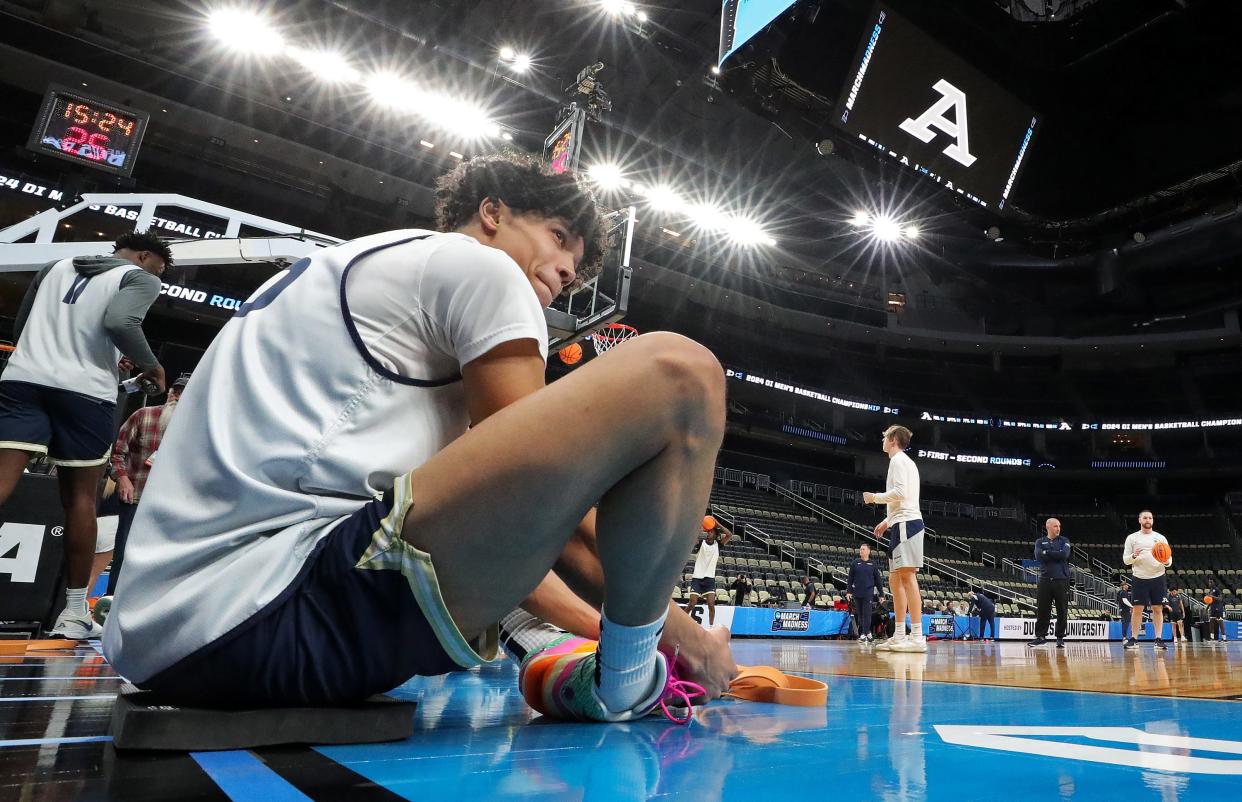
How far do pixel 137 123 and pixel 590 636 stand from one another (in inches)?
434

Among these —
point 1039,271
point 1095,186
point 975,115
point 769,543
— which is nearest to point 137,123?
point 975,115

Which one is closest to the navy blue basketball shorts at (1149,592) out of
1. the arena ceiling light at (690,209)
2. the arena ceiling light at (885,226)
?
the arena ceiling light at (885,226)

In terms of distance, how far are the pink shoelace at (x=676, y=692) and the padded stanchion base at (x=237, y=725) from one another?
46cm

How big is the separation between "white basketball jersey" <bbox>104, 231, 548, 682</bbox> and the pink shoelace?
584mm

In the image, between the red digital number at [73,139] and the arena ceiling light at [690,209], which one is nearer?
the red digital number at [73,139]

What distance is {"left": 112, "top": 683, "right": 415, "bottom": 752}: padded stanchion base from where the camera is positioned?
32.1 inches

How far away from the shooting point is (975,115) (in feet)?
20.2

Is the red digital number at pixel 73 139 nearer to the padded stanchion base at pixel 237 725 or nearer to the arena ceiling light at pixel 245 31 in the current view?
the arena ceiling light at pixel 245 31

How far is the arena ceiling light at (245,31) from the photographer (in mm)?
10148

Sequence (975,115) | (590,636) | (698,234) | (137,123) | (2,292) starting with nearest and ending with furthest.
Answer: (590,636) → (975,115) → (137,123) → (2,292) → (698,234)

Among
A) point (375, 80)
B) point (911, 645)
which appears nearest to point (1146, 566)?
point (911, 645)

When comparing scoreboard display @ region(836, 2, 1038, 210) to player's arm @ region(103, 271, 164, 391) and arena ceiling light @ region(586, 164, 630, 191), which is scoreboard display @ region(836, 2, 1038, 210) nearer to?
player's arm @ region(103, 271, 164, 391)

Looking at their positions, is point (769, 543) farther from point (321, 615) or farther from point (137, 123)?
point (321, 615)

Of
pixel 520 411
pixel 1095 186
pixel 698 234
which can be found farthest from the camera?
pixel 698 234
